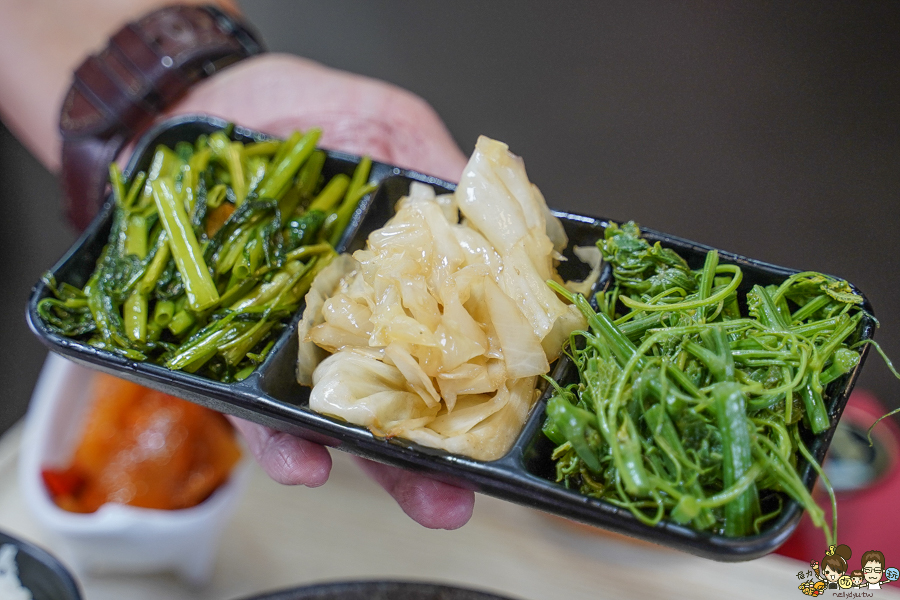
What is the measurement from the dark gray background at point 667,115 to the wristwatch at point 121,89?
150cm

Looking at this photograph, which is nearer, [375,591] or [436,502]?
[436,502]

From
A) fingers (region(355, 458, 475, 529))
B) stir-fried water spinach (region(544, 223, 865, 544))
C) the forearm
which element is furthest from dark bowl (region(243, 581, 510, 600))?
the forearm

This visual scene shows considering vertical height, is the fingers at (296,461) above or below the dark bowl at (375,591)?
above

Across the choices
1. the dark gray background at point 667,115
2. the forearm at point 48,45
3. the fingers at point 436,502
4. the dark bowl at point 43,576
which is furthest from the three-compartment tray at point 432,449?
the dark gray background at point 667,115

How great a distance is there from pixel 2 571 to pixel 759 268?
2036 millimetres

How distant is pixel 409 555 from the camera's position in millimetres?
2207

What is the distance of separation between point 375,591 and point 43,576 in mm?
868

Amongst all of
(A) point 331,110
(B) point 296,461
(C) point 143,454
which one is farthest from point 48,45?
(B) point 296,461

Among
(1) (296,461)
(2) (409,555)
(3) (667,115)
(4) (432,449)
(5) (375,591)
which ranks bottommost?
(2) (409,555)

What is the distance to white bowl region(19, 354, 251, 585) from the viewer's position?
79.9 inches

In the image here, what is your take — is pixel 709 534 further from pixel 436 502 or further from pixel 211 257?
pixel 211 257

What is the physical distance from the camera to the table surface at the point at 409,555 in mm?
2047

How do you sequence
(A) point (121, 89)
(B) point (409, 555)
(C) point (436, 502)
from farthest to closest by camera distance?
(A) point (121, 89) → (B) point (409, 555) → (C) point (436, 502)

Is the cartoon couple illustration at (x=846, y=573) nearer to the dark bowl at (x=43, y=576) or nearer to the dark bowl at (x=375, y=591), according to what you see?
the dark bowl at (x=375, y=591)
